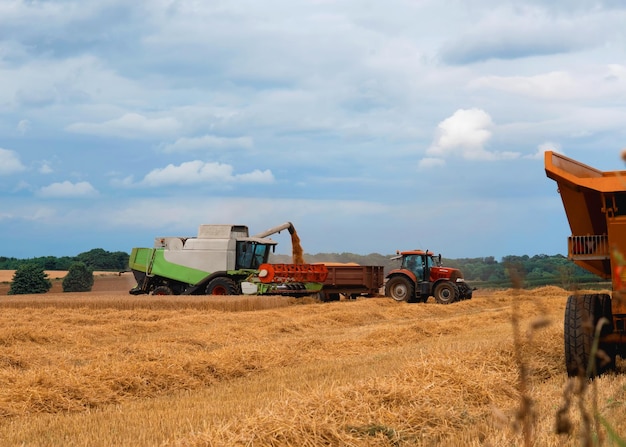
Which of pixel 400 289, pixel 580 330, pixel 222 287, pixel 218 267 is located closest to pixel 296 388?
pixel 580 330

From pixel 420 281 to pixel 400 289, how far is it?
2.43ft

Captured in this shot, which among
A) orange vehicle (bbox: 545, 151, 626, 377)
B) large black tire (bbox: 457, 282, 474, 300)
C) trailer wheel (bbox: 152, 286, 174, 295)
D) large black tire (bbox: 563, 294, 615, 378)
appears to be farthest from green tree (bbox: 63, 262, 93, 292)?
large black tire (bbox: 563, 294, 615, 378)

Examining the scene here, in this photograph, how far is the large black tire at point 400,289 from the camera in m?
23.7

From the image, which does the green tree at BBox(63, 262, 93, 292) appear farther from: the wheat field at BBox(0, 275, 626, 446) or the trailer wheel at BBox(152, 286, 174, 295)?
the wheat field at BBox(0, 275, 626, 446)

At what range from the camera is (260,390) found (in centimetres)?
797

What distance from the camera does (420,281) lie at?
2406 centimetres

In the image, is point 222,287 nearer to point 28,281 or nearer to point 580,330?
point 580,330

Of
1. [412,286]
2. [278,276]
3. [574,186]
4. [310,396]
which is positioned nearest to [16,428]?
[310,396]

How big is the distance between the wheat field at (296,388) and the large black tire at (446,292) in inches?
329

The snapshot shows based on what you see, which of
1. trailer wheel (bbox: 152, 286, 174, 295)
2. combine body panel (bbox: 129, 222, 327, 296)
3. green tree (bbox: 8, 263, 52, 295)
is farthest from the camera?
green tree (bbox: 8, 263, 52, 295)

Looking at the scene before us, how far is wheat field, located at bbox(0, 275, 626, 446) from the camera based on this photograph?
483 centimetres

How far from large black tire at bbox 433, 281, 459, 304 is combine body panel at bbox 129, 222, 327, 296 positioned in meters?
3.89

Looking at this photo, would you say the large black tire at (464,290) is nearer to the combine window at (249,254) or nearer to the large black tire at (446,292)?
the large black tire at (446,292)

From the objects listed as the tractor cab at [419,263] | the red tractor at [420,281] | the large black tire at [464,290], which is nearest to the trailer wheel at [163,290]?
the red tractor at [420,281]
